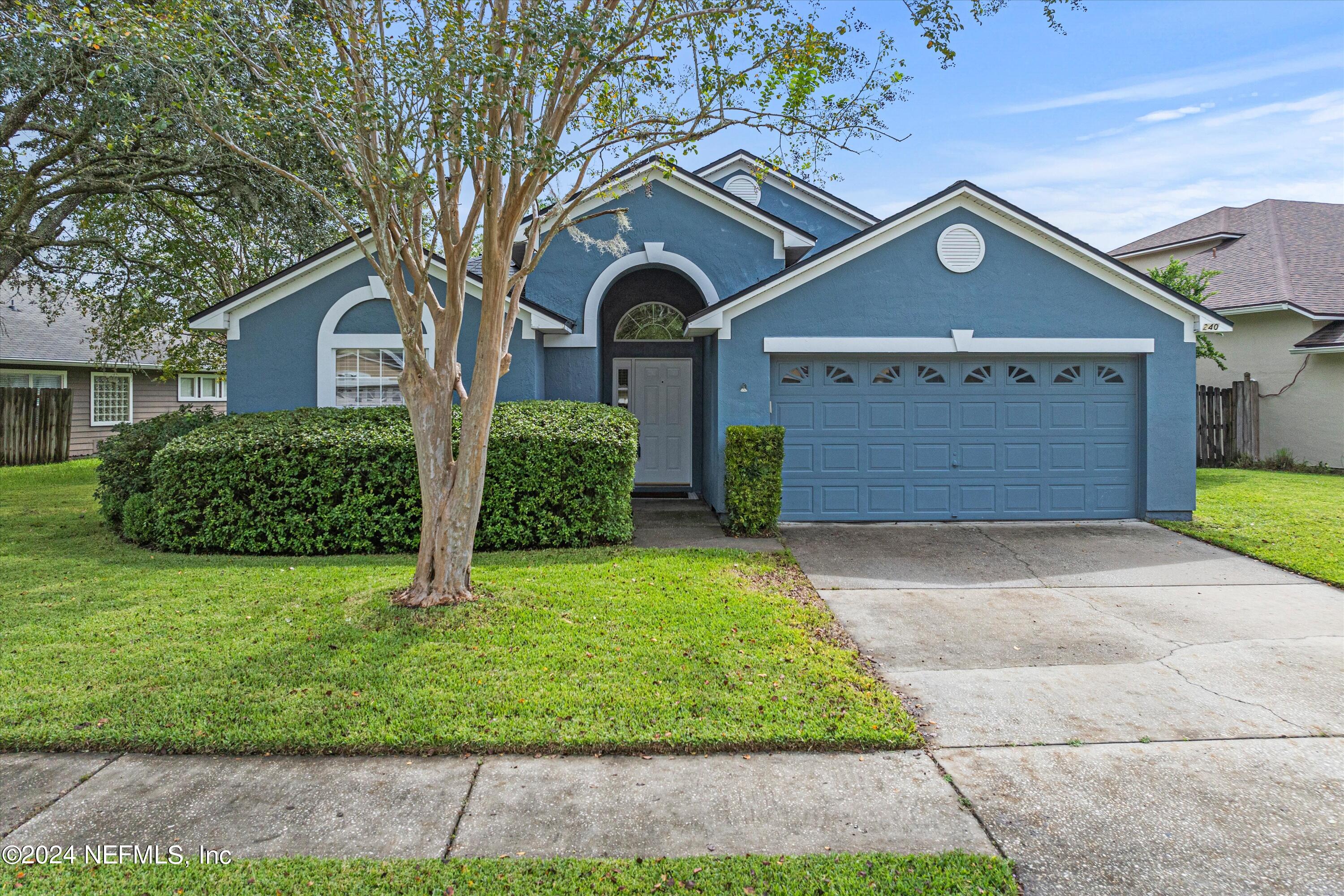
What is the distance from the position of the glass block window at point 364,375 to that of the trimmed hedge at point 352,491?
2.43 m

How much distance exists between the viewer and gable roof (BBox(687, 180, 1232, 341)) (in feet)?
34.2

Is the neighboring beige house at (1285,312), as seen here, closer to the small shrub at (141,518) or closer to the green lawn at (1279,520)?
the green lawn at (1279,520)

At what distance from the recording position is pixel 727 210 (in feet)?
42.5

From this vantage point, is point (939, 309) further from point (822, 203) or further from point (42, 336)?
point (42, 336)

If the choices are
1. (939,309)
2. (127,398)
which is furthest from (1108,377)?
(127,398)

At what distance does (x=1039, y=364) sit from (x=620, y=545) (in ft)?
21.7

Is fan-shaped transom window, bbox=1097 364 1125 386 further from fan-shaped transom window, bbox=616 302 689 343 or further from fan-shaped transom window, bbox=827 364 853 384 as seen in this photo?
fan-shaped transom window, bbox=616 302 689 343

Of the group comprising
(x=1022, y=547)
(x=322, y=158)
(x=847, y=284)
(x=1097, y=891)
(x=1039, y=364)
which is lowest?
(x=1097, y=891)

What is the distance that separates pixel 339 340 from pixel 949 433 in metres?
9.21

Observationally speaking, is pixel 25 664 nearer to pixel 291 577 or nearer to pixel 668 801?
pixel 291 577

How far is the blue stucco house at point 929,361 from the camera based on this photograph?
35.0 feet

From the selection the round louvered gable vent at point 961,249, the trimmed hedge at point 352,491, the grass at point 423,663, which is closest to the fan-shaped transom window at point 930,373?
the round louvered gable vent at point 961,249

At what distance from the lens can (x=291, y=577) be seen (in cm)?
778

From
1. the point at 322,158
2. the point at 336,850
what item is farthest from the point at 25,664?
the point at 322,158
